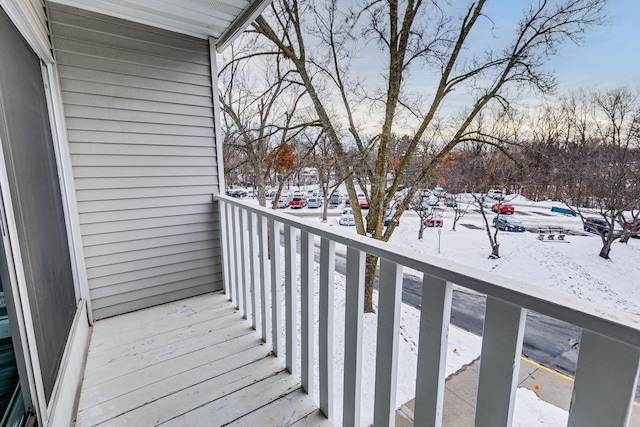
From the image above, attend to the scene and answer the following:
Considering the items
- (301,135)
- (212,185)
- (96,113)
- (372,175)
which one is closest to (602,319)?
(212,185)

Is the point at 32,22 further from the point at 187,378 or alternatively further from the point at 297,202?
the point at 297,202

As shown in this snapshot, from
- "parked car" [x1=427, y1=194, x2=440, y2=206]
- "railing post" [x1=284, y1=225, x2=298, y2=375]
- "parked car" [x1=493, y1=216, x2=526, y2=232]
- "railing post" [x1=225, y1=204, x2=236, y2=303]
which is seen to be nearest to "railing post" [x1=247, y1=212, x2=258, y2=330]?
"railing post" [x1=225, y1=204, x2=236, y2=303]

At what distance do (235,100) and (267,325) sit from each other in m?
8.08

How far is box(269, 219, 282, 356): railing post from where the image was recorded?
1.74m

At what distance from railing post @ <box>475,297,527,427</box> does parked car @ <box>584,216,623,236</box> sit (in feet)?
10.3

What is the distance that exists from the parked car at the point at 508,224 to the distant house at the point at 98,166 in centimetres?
503

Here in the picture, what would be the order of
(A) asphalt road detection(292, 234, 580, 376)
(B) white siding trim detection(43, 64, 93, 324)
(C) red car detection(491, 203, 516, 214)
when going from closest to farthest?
(A) asphalt road detection(292, 234, 580, 376) < (B) white siding trim detection(43, 64, 93, 324) < (C) red car detection(491, 203, 516, 214)

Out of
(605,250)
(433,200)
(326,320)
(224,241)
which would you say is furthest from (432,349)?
(433,200)

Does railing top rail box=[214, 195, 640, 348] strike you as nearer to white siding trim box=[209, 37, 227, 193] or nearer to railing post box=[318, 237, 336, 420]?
railing post box=[318, 237, 336, 420]

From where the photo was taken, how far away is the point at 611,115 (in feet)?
11.2

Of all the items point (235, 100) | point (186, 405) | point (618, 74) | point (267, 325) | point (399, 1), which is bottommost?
point (186, 405)

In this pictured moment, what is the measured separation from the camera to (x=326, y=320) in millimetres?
1404

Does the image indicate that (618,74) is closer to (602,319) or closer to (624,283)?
(624,283)

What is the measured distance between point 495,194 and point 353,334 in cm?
811
